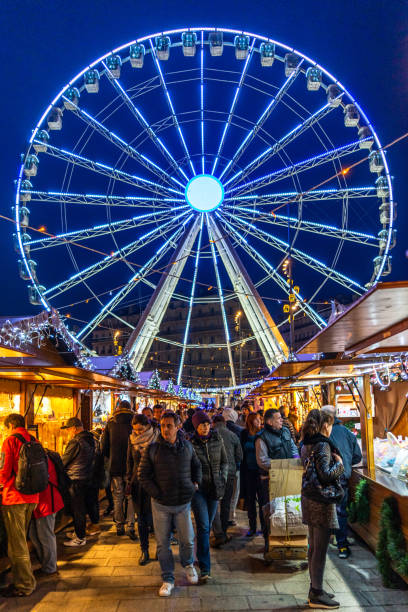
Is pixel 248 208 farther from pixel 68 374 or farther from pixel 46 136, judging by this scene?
pixel 68 374

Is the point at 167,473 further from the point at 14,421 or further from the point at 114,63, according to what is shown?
the point at 114,63

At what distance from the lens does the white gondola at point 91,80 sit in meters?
18.4

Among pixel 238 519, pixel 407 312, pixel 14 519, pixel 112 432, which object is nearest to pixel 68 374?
pixel 112 432

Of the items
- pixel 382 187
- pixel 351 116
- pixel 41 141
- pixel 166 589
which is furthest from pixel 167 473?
pixel 351 116

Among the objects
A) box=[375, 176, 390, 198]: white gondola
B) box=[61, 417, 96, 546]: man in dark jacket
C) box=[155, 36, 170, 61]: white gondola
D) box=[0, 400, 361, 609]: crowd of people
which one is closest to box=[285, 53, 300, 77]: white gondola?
box=[155, 36, 170, 61]: white gondola

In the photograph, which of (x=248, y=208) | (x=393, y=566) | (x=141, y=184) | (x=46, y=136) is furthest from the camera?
(x=248, y=208)

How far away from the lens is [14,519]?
230 inches

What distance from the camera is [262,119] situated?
2100 centimetres

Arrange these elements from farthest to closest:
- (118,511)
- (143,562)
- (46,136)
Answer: (46,136) → (118,511) → (143,562)

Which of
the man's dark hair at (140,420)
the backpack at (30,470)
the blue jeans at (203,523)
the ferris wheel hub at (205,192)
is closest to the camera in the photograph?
the backpack at (30,470)

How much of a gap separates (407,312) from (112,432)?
502cm

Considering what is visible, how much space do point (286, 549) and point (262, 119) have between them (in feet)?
58.0

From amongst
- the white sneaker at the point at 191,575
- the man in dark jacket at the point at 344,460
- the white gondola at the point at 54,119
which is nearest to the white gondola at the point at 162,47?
the white gondola at the point at 54,119

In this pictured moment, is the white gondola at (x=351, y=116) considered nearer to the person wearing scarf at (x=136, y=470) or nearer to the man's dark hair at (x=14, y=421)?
the person wearing scarf at (x=136, y=470)
